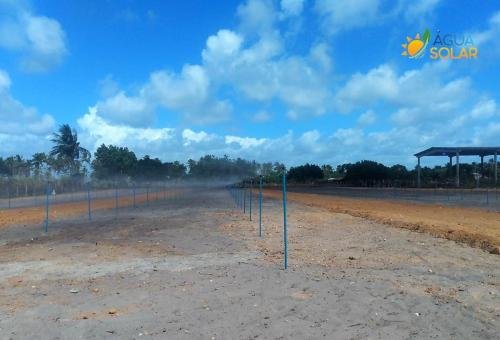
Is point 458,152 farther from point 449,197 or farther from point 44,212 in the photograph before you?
point 44,212

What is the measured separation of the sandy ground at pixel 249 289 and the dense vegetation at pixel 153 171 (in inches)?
1822

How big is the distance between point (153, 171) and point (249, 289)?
97.1 meters

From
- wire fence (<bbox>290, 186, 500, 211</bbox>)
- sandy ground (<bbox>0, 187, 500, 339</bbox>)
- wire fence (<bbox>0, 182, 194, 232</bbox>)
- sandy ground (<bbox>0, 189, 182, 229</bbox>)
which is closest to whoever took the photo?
sandy ground (<bbox>0, 187, 500, 339</bbox>)

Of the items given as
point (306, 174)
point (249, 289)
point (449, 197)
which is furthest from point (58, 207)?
point (306, 174)

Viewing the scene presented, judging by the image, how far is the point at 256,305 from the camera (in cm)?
672

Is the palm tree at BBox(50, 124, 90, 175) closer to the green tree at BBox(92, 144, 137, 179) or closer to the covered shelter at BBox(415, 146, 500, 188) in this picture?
the green tree at BBox(92, 144, 137, 179)

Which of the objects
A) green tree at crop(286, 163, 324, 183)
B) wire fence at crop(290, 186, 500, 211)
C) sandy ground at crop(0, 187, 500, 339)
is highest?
green tree at crop(286, 163, 324, 183)

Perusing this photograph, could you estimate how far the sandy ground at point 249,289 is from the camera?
5.80m

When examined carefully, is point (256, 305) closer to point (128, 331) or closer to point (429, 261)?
point (128, 331)

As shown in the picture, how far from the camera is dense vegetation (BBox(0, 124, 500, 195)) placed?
6581 cm

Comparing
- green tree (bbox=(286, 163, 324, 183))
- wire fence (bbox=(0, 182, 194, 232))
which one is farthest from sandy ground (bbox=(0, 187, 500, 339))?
green tree (bbox=(286, 163, 324, 183))

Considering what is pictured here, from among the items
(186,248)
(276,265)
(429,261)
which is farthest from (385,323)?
(186,248)

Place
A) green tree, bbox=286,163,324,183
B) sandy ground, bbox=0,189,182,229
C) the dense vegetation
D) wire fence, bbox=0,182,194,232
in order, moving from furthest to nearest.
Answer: green tree, bbox=286,163,324,183 < the dense vegetation < sandy ground, bbox=0,189,182,229 < wire fence, bbox=0,182,194,232

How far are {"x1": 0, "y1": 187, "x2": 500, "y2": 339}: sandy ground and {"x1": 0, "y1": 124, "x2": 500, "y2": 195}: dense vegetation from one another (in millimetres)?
46270
